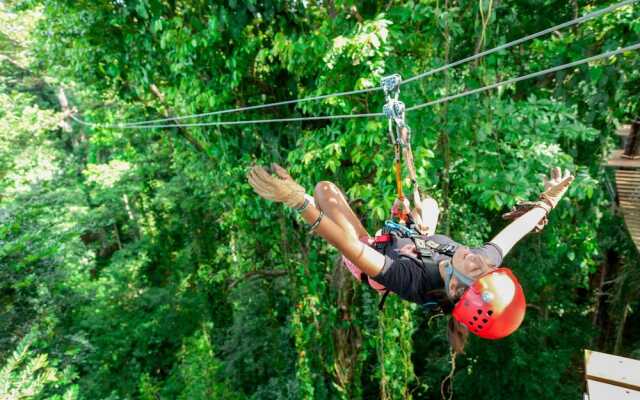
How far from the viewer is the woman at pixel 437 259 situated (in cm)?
141

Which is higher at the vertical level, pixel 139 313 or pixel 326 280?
pixel 326 280

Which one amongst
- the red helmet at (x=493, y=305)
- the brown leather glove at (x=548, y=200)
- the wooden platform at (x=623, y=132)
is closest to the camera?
the red helmet at (x=493, y=305)

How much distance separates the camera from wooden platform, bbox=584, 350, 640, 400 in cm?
161

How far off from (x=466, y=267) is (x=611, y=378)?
0.87 meters

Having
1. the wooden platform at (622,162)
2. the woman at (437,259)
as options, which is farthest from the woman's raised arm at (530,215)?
the wooden platform at (622,162)

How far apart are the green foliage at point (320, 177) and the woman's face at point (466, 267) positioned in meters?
1.00

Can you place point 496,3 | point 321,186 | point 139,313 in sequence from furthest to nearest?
point 139,313, point 496,3, point 321,186

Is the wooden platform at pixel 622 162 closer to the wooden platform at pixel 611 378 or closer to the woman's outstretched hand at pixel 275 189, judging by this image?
the wooden platform at pixel 611 378

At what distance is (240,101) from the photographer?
139 inches

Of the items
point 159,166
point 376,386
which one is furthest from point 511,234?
point 159,166

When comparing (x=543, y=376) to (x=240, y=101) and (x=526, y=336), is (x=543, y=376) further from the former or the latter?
(x=240, y=101)

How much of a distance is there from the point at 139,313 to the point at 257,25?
22.4 feet

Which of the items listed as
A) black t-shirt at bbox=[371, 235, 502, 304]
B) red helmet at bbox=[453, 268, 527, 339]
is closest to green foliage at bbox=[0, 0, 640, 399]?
black t-shirt at bbox=[371, 235, 502, 304]

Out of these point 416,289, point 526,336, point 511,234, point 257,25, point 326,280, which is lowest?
point 526,336
